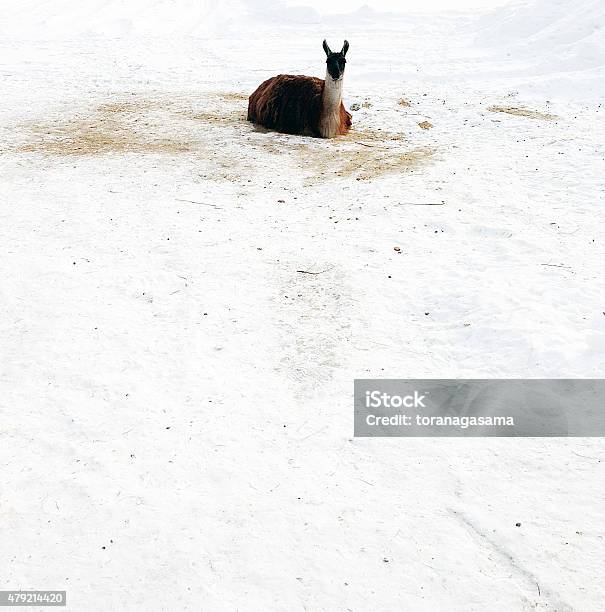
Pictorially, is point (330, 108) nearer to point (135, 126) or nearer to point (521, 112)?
point (135, 126)

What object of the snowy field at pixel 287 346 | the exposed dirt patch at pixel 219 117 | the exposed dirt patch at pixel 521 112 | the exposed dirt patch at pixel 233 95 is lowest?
the snowy field at pixel 287 346

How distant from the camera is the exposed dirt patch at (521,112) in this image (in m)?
10.3

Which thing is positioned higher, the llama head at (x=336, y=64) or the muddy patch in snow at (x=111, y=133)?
the llama head at (x=336, y=64)

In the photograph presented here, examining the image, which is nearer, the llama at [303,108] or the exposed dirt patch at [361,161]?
the exposed dirt patch at [361,161]

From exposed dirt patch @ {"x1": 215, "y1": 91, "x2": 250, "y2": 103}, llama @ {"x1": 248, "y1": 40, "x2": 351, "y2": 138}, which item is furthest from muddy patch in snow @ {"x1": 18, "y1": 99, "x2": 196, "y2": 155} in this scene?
llama @ {"x1": 248, "y1": 40, "x2": 351, "y2": 138}

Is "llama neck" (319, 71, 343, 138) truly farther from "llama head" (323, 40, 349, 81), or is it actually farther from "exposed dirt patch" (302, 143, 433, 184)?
"exposed dirt patch" (302, 143, 433, 184)

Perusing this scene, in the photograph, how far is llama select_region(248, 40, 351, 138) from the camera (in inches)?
369

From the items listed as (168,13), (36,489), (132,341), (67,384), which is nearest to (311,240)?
(132,341)

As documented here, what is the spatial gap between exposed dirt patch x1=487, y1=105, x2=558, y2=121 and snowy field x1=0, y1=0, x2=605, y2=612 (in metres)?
0.08

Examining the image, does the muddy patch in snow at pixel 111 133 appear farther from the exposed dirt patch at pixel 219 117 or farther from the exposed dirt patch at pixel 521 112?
the exposed dirt patch at pixel 521 112

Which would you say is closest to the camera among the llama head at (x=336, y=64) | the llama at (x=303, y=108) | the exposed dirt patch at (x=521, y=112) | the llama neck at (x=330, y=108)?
the llama head at (x=336, y=64)

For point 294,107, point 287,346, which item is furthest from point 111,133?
point 287,346

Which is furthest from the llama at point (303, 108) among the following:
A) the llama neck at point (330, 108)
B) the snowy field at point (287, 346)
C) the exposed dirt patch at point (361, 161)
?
the exposed dirt patch at point (361, 161)

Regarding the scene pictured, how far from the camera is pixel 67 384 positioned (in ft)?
14.5
